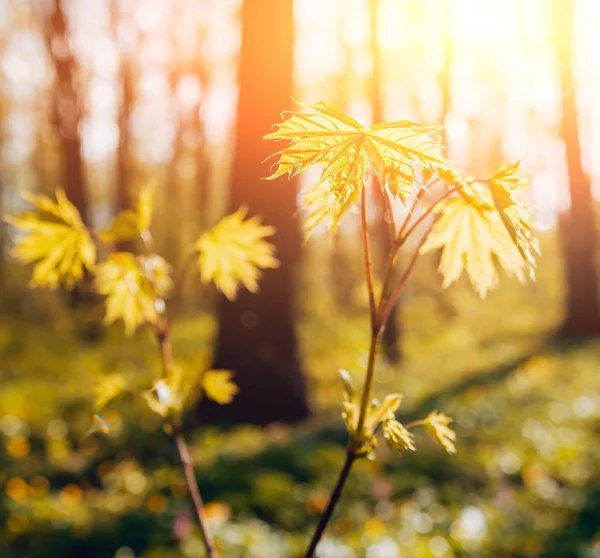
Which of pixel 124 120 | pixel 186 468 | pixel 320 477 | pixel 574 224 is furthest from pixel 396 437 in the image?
pixel 124 120

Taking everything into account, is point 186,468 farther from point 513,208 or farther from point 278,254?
point 278,254

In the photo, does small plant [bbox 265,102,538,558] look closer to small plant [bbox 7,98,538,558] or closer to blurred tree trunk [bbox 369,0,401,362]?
small plant [bbox 7,98,538,558]

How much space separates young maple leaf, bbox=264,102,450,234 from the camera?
36.5 inches

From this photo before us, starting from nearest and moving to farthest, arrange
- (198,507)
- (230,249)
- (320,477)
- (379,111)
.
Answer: (198,507) → (230,249) → (320,477) → (379,111)

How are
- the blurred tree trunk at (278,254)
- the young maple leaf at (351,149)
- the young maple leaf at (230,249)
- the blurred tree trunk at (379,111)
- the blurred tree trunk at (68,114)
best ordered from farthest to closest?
the blurred tree trunk at (68,114) < the blurred tree trunk at (379,111) < the blurred tree trunk at (278,254) < the young maple leaf at (230,249) < the young maple leaf at (351,149)

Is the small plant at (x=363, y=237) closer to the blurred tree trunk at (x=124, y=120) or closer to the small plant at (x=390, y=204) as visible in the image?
the small plant at (x=390, y=204)

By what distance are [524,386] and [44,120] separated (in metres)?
17.4

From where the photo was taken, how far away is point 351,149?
94 centimetres

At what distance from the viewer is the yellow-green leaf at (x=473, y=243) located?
1.21 m

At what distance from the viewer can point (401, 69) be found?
1495cm

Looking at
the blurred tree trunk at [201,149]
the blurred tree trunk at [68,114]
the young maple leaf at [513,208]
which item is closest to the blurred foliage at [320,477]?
the young maple leaf at [513,208]

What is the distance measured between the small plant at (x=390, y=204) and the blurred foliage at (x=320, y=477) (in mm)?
972

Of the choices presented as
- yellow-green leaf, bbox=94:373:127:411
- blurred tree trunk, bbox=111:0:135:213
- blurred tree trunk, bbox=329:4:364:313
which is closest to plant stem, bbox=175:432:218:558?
yellow-green leaf, bbox=94:373:127:411

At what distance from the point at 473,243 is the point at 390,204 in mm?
253
